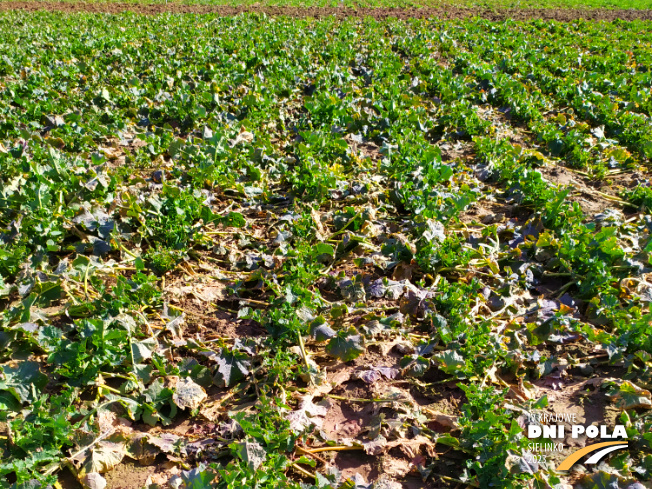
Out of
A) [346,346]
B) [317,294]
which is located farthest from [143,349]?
[346,346]

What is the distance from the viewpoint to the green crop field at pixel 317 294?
2.81 m

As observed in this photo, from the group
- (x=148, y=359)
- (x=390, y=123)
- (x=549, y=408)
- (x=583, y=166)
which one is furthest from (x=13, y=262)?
(x=583, y=166)

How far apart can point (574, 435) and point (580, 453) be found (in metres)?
0.14

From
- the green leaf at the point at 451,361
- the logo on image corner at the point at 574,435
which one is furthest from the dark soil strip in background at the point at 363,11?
the logo on image corner at the point at 574,435

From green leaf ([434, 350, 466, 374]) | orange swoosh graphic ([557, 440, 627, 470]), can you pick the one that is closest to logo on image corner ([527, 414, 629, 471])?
orange swoosh graphic ([557, 440, 627, 470])

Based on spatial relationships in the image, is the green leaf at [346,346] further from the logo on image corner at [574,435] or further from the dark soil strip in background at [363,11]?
the dark soil strip in background at [363,11]

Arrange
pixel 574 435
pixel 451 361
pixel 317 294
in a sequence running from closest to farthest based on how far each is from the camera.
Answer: pixel 574 435 → pixel 451 361 → pixel 317 294

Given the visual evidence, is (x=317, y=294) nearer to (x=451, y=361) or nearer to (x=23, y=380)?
(x=451, y=361)

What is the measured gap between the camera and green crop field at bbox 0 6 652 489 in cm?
281

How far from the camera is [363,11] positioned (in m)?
20.6

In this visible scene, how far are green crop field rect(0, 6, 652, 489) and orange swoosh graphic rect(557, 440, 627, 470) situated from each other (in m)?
0.04

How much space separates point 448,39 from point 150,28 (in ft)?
33.3

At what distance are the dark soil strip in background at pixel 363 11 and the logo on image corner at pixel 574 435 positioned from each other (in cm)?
1922

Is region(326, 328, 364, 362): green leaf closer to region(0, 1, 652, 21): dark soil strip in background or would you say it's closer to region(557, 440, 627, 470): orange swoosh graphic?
region(557, 440, 627, 470): orange swoosh graphic
